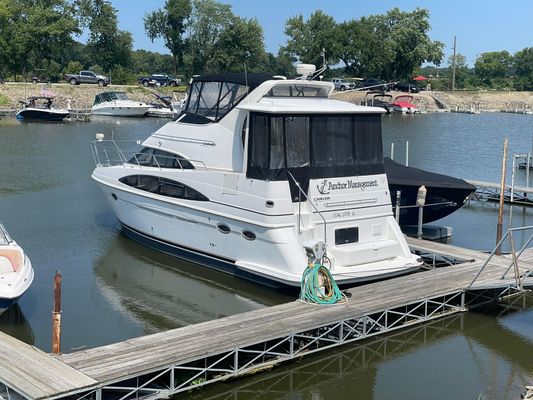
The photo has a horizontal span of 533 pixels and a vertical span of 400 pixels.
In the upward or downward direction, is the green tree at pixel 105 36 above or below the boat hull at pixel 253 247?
above

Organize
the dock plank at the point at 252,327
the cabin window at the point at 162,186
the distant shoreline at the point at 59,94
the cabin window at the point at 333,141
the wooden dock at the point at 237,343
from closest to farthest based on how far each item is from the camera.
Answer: the wooden dock at the point at 237,343 < the dock plank at the point at 252,327 < the cabin window at the point at 333,141 < the cabin window at the point at 162,186 < the distant shoreline at the point at 59,94

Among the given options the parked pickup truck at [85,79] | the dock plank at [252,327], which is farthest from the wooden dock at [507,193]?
the parked pickup truck at [85,79]

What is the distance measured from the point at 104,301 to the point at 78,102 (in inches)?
2222

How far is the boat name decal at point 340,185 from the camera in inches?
634

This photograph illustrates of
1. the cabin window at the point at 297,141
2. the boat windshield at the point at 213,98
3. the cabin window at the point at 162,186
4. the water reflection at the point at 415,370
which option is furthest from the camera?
the boat windshield at the point at 213,98

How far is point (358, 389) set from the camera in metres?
12.1

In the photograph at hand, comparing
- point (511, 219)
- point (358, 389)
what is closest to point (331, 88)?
point (358, 389)

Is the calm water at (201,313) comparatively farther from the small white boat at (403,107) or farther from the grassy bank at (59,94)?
the small white boat at (403,107)

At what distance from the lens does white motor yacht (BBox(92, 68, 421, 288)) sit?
1565cm

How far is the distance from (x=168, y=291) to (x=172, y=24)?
80110 mm

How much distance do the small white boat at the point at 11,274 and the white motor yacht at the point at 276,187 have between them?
14.4 ft

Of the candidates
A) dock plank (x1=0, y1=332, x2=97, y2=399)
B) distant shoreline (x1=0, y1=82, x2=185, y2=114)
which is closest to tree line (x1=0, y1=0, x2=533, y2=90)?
distant shoreline (x1=0, y1=82, x2=185, y2=114)

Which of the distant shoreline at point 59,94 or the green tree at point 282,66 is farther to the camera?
the green tree at point 282,66

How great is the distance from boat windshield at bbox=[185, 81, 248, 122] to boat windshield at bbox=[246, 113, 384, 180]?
6.22 ft
